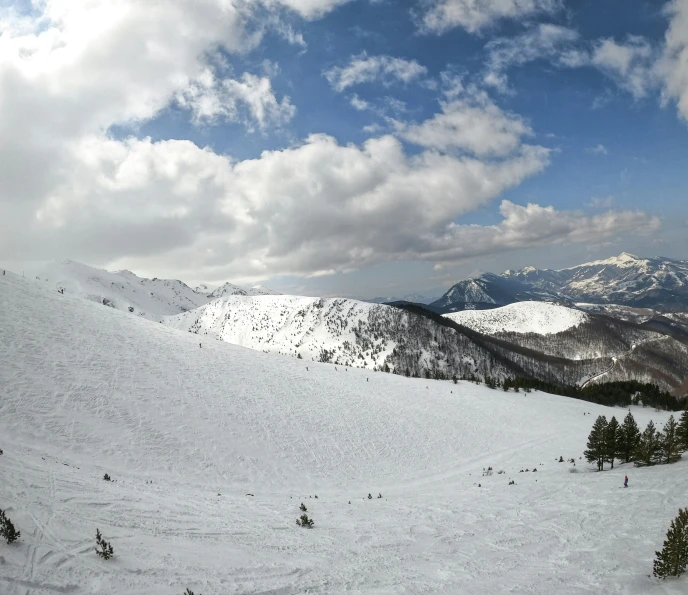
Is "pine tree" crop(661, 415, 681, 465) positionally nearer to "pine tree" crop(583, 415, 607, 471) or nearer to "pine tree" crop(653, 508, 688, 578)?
"pine tree" crop(583, 415, 607, 471)

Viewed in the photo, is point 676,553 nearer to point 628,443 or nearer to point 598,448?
point 598,448

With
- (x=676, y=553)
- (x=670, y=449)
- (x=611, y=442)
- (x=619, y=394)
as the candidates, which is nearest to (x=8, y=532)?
(x=676, y=553)

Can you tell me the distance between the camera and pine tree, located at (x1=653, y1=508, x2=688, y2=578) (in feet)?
38.0

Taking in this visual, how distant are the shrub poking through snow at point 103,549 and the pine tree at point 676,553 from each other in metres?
17.1

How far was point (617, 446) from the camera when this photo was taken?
35.8m

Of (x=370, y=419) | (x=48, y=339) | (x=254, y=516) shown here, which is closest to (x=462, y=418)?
(x=370, y=419)

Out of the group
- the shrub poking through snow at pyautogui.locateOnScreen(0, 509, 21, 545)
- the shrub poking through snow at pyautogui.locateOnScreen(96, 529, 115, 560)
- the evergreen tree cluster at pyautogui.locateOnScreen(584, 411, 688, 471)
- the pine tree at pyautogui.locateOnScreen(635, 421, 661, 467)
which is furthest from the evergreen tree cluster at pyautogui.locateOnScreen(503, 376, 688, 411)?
the shrub poking through snow at pyautogui.locateOnScreen(0, 509, 21, 545)

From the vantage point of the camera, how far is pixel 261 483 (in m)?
26.6

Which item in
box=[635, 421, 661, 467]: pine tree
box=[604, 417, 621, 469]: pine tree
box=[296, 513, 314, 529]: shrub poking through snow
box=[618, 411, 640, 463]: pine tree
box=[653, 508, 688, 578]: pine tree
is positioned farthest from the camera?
box=[618, 411, 640, 463]: pine tree

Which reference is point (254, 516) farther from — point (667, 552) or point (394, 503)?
point (667, 552)

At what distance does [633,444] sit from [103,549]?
4439cm

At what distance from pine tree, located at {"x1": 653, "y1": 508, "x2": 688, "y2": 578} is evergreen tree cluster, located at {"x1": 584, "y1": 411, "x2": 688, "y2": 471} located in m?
26.5

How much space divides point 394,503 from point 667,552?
14.8 metres

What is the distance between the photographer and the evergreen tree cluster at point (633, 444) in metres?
33.0
